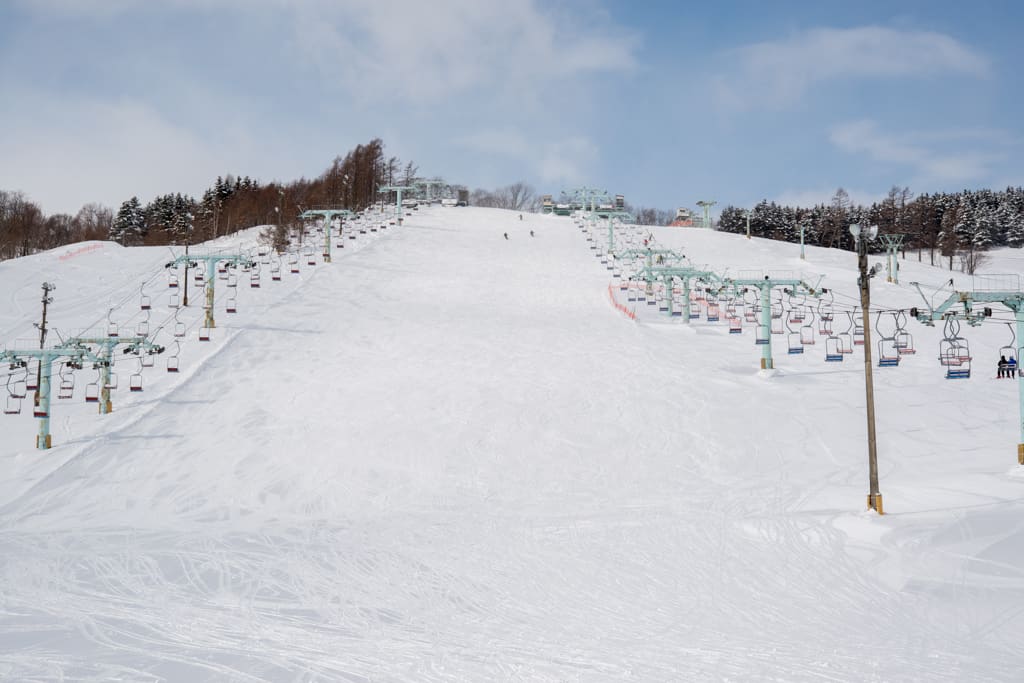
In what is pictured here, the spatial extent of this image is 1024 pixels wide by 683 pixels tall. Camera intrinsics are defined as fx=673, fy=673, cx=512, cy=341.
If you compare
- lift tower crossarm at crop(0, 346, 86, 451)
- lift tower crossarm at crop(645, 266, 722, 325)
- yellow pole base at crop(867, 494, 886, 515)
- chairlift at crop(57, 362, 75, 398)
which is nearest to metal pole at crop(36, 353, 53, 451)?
lift tower crossarm at crop(0, 346, 86, 451)

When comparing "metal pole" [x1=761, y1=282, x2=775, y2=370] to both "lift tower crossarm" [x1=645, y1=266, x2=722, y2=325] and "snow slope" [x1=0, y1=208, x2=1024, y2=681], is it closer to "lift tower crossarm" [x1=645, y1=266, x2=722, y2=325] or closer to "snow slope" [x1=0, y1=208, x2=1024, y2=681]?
"snow slope" [x1=0, y1=208, x2=1024, y2=681]

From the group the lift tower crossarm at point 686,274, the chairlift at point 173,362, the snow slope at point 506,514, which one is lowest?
the snow slope at point 506,514

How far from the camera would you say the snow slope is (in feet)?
23.7

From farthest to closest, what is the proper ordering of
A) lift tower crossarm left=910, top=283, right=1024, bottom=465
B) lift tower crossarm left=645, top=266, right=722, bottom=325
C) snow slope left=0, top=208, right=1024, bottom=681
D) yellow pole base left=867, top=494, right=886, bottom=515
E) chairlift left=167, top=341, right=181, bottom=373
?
1. lift tower crossarm left=645, top=266, right=722, bottom=325
2. chairlift left=167, top=341, right=181, bottom=373
3. lift tower crossarm left=910, top=283, right=1024, bottom=465
4. yellow pole base left=867, top=494, right=886, bottom=515
5. snow slope left=0, top=208, right=1024, bottom=681

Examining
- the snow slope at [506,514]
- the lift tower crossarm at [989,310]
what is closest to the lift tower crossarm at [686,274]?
the snow slope at [506,514]

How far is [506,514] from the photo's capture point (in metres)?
13.0

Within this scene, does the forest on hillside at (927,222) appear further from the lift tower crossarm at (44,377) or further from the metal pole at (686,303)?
the lift tower crossarm at (44,377)

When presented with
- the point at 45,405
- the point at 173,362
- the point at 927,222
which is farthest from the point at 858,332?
the point at 927,222

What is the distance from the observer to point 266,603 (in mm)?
8594

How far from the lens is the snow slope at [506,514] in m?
7.23

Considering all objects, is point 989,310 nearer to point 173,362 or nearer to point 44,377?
point 44,377

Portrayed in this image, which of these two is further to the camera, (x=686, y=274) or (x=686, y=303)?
(x=686, y=303)

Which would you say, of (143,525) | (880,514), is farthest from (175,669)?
(880,514)

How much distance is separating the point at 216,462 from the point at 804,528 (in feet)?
41.9
